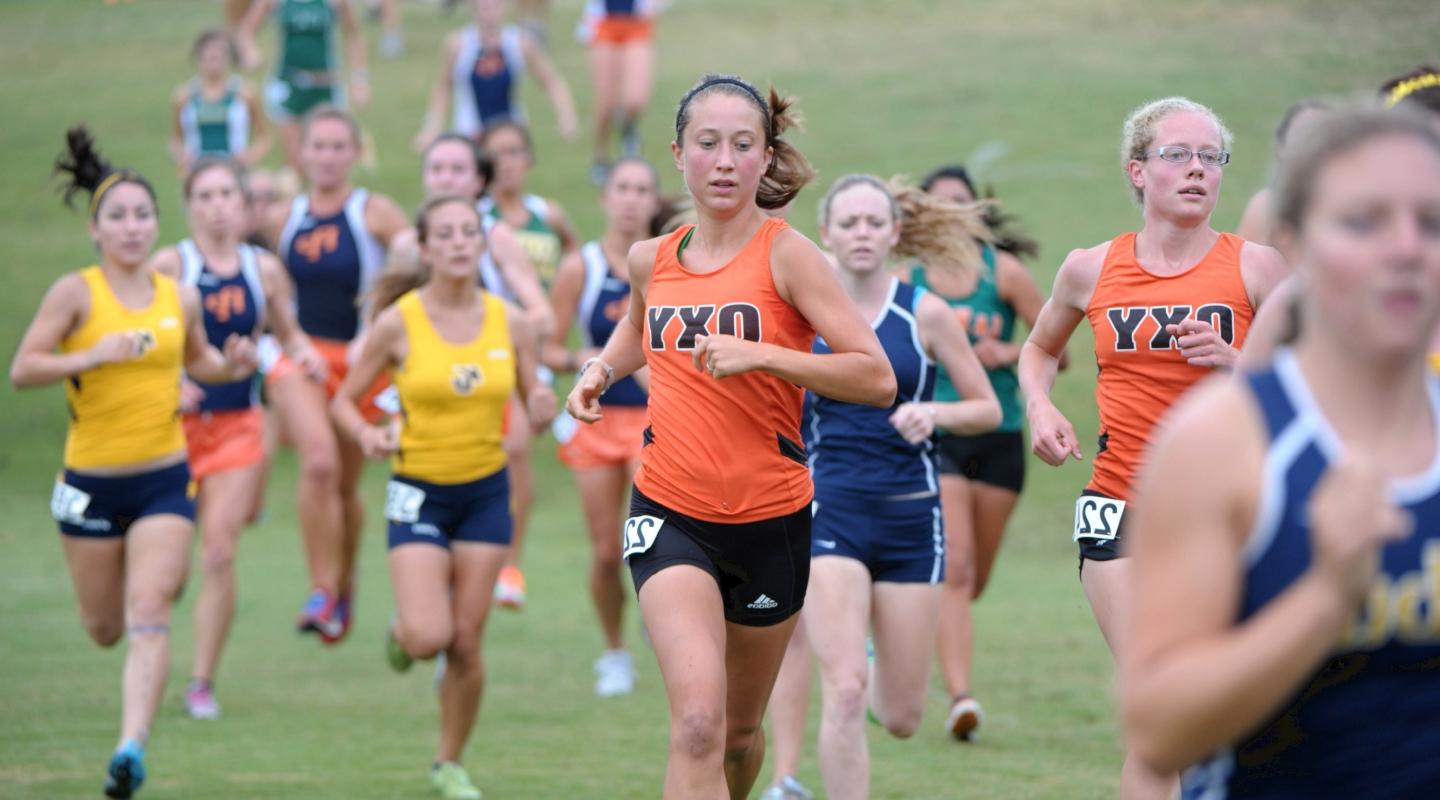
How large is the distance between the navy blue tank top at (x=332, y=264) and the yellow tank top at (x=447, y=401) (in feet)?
10.3

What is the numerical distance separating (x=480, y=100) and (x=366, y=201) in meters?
6.58

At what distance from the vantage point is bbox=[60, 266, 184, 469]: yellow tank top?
293 inches

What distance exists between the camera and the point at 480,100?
16938 mm

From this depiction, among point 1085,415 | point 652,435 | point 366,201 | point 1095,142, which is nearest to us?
point 652,435

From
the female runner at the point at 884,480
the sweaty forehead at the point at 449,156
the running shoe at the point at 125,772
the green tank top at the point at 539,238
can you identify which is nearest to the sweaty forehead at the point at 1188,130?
the female runner at the point at 884,480

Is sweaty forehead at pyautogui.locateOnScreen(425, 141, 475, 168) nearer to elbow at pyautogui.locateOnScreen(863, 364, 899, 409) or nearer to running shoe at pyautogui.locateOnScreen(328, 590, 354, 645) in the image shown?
running shoe at pyautogui.locateOnScreen(328, 590, 354, 645)

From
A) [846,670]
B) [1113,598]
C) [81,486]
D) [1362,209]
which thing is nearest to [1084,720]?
[846,670]

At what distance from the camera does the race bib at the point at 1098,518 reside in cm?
532

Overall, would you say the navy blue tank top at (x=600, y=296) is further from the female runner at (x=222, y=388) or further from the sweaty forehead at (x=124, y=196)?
the sweaty forehead at (x=124, y=196)

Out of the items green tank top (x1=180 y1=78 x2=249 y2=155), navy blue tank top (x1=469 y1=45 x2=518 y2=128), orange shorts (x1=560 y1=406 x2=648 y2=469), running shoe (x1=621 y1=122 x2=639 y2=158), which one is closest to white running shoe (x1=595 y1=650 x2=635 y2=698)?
orange shorts (x1=560 y1=406 x2=648 y2=469)

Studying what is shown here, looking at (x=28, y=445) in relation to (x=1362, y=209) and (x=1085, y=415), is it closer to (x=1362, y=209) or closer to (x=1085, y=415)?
(x=1085, y=415)

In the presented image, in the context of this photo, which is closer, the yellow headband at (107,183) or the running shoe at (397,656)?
the running shoe at (397,656)

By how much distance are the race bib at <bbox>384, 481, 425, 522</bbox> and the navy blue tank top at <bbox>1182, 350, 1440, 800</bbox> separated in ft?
14.9

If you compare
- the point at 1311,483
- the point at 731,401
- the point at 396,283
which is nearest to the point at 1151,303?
the point at 731,401
